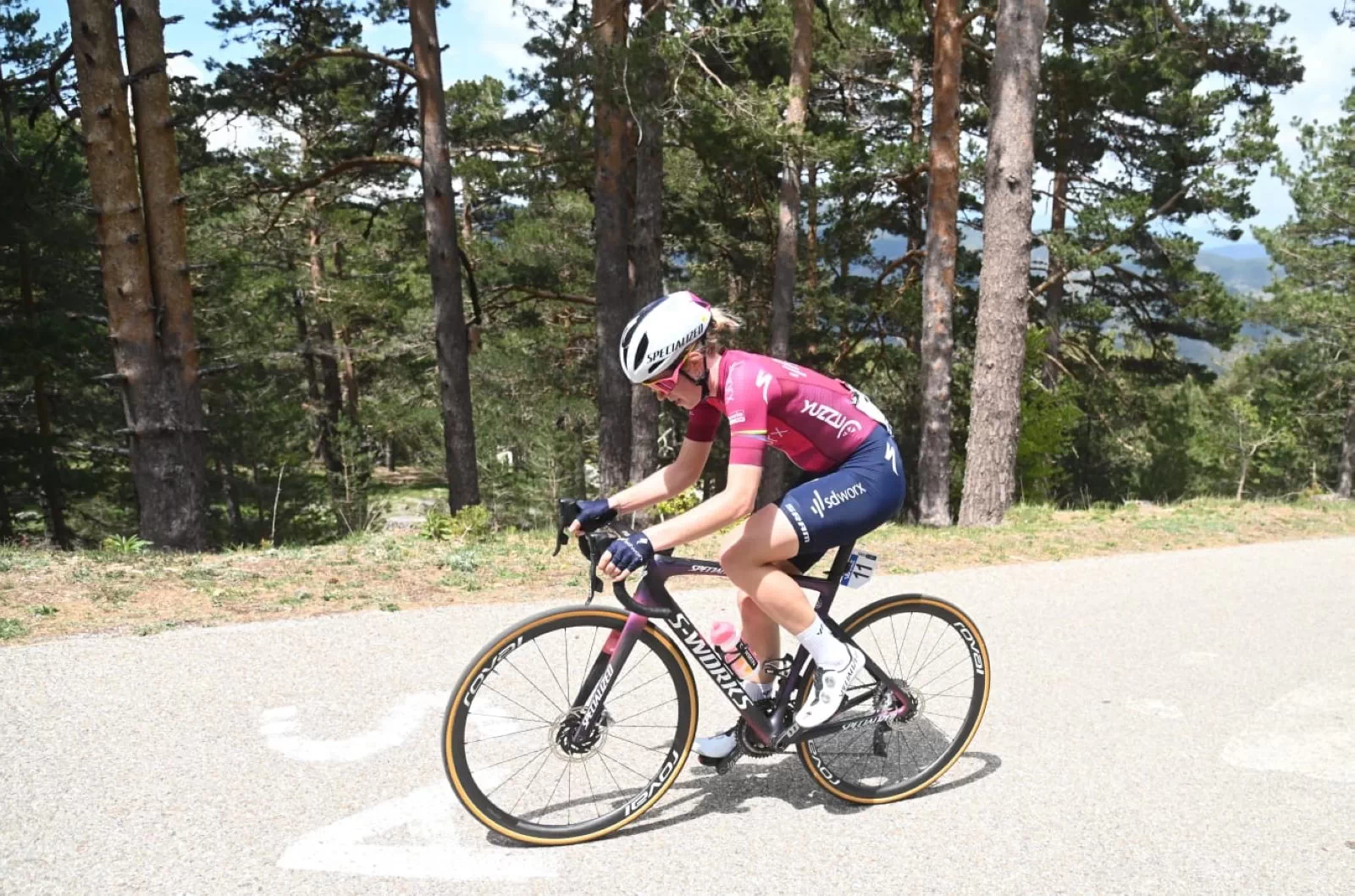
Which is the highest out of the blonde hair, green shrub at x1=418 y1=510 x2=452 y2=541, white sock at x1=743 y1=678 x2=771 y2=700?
the blonde hair

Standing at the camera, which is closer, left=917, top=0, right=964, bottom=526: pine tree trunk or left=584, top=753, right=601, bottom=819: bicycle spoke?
left=584, top=753, right=601, bottom=819: bicycle spoke

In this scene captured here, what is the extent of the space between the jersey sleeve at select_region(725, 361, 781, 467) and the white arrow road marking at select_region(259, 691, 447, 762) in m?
2.16

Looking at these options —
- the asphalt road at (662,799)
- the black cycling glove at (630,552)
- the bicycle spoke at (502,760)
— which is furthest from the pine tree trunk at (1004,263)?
the black cycling glove at (630,552)

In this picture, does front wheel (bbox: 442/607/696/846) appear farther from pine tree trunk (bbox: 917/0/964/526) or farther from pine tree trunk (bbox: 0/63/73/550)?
pine tree trunk (bbox: 0/63/73/550)

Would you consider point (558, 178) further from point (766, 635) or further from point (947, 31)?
point (766, 635)


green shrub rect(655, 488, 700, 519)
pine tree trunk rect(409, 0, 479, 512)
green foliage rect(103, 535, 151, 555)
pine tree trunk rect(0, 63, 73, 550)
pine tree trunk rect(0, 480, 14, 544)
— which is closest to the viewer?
green foliage rect(103, 535, 151, 555)

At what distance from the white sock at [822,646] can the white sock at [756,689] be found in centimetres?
28

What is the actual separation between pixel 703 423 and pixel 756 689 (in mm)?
1094

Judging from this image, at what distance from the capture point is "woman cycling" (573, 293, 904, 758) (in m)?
3.28

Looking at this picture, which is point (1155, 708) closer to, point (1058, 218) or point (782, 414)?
point (782, 414)

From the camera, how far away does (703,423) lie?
12.2 feet

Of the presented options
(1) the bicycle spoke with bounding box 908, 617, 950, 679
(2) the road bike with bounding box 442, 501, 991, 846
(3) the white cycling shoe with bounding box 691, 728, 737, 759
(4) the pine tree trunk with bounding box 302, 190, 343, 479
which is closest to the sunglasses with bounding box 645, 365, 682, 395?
Answer: (2) the road bike with bounding box 442, 501, 991, 846

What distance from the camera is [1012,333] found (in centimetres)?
1223

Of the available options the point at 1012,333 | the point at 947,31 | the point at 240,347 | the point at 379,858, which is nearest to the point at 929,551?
the point at 1012,333
